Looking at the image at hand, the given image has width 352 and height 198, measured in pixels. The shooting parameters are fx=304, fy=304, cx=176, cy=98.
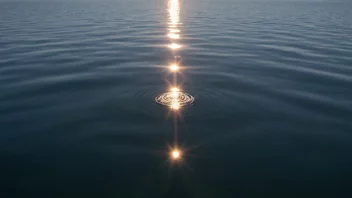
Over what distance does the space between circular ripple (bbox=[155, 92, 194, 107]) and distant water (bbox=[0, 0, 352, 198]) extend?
11.4 inches

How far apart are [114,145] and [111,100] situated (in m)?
2.93

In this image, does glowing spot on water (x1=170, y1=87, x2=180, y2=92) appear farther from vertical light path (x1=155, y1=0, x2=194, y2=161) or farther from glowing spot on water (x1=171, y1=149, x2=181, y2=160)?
glowing spot on water (x1=171, y1=149, x2=181, y2=160)

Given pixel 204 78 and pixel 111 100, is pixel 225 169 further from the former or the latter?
pixel 204 78

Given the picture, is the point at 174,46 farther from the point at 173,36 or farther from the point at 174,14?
the point at 174,14

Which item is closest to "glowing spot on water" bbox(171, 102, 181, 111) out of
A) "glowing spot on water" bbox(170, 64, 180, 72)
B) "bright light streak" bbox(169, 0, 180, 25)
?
"glowing spot on water" bbox(170, 64, 180, 72)

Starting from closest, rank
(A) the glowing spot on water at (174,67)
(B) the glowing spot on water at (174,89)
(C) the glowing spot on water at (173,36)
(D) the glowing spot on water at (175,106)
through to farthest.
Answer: (D) the glowing spot on water at (175,106)
(B) the glowing spot on water at (174,89)
(A) the glowing spot on water at (174,67)
(C) the glowing spot on water at (173,36)

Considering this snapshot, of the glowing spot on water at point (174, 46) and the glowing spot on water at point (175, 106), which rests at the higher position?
the glowing spot on water at point (174, 46)

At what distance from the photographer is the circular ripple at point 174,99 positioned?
9867 mm

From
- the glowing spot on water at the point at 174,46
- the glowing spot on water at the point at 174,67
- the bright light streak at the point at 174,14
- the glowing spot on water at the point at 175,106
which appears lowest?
the glowing spot on water at the point at 175,106

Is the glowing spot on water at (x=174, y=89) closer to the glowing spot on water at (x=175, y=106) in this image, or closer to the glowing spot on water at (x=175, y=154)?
the glowing spot on water at (x=175, y=106)

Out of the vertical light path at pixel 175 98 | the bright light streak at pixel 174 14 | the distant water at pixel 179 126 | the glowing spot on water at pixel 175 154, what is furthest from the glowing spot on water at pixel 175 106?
the bright light streak at pixel 174 14

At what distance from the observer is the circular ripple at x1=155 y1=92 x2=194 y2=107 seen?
32.4ft

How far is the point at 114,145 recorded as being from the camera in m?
7.62

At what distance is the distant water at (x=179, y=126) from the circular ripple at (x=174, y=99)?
289 mm
